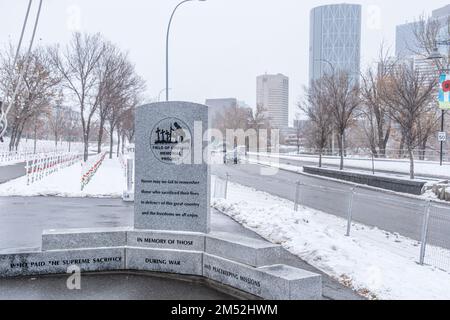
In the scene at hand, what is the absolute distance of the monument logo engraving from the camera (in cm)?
721

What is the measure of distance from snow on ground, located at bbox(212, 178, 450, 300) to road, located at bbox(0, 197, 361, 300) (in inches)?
11.7

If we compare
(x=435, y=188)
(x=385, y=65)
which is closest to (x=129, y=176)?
(x=435, y=188)

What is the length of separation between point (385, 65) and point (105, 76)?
27.7 meters

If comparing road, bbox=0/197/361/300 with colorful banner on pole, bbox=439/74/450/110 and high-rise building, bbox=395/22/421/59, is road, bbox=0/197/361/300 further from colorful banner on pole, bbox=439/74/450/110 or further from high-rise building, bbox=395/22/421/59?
high-rise building, bbox=395/22/421/59

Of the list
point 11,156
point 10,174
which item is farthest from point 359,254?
point 11,156

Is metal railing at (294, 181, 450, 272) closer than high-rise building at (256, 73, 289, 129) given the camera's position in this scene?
Yes

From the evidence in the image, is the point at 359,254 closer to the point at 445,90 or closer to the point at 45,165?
the point at 45,165

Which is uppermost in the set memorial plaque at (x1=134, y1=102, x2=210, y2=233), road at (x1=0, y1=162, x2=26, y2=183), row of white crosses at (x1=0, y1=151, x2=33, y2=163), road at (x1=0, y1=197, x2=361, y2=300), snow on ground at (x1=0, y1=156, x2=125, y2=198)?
memorial plaque at (x1=134, y1=102, x2=210, y2=233)

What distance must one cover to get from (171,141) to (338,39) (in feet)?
209

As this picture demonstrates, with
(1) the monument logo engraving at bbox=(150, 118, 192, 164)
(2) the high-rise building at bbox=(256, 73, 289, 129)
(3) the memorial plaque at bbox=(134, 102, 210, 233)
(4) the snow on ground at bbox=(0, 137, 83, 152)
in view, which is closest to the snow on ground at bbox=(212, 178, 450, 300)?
(3) the memorial plaque at bbox=(134, 102, 210, 233)

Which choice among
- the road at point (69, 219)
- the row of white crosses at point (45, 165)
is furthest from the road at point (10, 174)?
the road at point (69, 219)

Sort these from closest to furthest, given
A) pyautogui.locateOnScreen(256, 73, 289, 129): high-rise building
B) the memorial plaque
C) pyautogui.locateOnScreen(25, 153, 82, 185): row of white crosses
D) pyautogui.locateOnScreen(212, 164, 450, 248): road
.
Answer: the memorial plaque < pyautogui.locateOnScreen(212, 164, 450, 248): road < pyautogui.locateOnScreen(25, 153, 82, 185): row of white crosses < pyautogui.locateOnScreen(256, 73, 289, 129): high-rise building

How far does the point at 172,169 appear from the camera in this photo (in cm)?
724
